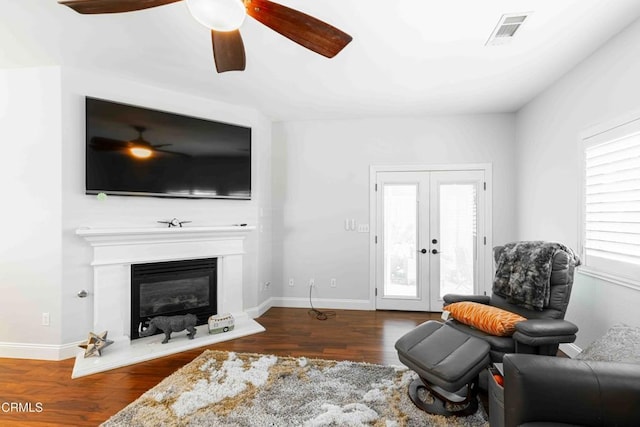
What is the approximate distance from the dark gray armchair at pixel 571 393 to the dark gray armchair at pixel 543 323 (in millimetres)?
662

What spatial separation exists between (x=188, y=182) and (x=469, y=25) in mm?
2963

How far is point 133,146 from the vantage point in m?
2.98

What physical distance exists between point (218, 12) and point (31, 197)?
2.73 meters

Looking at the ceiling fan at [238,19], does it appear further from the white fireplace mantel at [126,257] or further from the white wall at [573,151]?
the white wall at [573,151]

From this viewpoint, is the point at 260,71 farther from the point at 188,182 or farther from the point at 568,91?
the point at 568,91

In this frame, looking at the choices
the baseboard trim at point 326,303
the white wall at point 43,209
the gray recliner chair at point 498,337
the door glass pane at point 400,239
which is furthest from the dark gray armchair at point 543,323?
the white wall at point 43,209

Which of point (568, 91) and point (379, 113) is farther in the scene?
point (379, 113)

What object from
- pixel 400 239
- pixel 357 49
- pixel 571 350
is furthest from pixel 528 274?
pixel 357 49

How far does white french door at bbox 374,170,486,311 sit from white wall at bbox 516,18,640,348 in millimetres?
586

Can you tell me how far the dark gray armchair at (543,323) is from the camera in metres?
1.94

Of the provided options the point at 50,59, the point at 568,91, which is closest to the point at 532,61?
the point at 568,91

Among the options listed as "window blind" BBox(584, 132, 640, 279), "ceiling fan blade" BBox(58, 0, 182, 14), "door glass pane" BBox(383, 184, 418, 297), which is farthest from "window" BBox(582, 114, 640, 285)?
"ceiling fan blade" BBox(58, 0, 182, 14)

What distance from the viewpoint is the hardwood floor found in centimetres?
202

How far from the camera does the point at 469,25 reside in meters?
2.08
